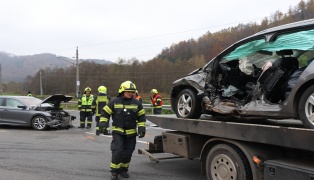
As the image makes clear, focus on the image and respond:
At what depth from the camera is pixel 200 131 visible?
16.2 ft

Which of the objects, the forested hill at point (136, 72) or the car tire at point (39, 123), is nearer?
the car tire at point (39, 123)

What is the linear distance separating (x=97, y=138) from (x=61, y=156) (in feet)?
9.62

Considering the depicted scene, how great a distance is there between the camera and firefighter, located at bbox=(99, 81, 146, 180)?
5594mm

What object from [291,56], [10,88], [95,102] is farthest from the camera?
[10,88]

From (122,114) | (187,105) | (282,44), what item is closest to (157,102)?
(187,105)

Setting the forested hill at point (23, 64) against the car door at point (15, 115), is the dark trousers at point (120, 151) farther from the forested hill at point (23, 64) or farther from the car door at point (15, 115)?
the forested hill at point (23, 64)

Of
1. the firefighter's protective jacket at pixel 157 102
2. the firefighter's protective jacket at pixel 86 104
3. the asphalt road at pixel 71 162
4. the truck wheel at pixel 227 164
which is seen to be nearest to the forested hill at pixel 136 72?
the firefighter's protective jacket at pixel 157 102

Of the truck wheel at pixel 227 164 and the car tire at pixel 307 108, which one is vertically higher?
the car tire at pixel 307 108

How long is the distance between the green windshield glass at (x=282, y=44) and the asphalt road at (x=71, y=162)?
213cm

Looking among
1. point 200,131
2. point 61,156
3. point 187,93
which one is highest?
point 187,93

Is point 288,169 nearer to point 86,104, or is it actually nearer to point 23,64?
point 86,104

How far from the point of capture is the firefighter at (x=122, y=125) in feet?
18.4

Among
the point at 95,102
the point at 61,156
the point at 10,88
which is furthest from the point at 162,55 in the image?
the point at 61,156

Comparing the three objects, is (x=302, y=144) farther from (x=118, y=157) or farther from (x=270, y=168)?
(x=118, y=157)
